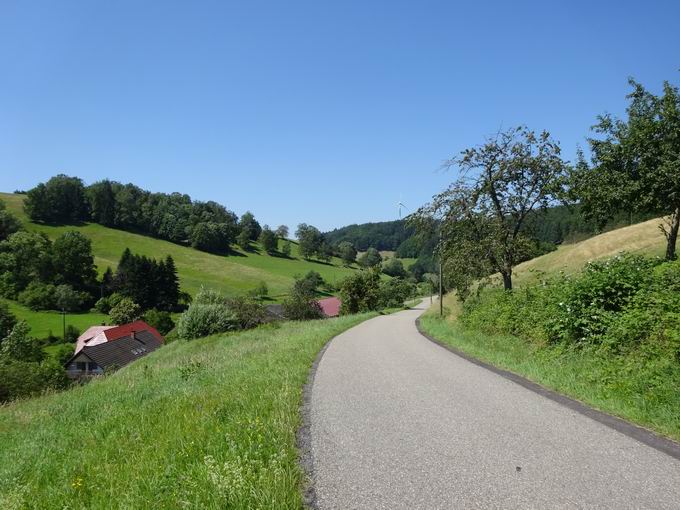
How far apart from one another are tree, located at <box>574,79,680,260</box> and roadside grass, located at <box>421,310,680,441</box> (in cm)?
1208

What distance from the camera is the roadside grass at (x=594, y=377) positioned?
617 cm

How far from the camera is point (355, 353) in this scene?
48.5ft

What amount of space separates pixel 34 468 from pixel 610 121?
26.5 meters

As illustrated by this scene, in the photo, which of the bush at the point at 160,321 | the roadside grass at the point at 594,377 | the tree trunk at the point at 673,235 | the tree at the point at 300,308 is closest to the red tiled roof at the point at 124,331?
the bush at the point at 160,321

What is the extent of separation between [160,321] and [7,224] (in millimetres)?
48855

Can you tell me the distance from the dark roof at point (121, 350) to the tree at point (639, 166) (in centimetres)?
4704

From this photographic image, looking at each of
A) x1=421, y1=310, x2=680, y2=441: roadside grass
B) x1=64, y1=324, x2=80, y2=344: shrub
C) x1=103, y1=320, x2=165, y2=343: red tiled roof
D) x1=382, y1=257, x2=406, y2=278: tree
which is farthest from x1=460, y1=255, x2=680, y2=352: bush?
x1=382, y1=257, x2=406, y2=278: tree

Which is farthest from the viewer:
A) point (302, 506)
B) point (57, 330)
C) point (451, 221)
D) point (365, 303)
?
point (57, 330)

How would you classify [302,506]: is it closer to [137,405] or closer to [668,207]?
[137,405]

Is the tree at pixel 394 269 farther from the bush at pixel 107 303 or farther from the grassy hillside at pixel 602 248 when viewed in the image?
the grassy hillside at pixel 602 248

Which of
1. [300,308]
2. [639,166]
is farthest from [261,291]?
[639,166]

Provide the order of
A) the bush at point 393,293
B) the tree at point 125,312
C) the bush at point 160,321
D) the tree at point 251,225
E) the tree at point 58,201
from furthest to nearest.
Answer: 1. the tree at point 251,225
2. the tree at point 58,201
3. the bush at point 393,293
4. the bush at point 160,321
5. the tree at point 125,312

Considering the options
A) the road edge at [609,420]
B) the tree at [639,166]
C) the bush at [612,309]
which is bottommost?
the road edge at [609,420]

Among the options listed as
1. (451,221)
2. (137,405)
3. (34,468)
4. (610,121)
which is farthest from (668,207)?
(34,468)
